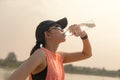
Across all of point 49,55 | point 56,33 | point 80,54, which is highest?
point 56,33

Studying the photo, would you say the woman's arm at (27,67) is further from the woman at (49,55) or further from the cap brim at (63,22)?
the cap brim at (63,22)

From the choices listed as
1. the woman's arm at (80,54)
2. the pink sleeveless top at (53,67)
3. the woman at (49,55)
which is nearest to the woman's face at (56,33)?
the woman at (49,55)

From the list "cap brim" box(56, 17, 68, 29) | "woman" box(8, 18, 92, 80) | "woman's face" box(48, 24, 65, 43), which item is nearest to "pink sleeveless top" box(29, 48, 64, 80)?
"woman" box(8, 18, 92, 80)

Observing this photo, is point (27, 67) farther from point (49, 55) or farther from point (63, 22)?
point (63, 22)

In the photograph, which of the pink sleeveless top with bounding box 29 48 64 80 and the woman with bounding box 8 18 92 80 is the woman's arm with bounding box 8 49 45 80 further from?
the pink sleeveless top with bounding box 29 48 64 80

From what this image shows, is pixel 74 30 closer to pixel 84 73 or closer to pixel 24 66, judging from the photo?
pixel 24 66

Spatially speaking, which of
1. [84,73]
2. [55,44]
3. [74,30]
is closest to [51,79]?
[55,44]

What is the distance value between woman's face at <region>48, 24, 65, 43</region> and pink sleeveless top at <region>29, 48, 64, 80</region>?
102 millimetres

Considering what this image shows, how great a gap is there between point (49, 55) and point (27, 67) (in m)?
0.33

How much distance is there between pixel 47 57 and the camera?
8.64ft

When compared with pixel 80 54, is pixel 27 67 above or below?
above

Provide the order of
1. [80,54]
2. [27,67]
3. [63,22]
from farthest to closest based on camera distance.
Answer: [80,54] → [63,22] → [27,67]

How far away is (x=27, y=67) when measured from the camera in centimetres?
236

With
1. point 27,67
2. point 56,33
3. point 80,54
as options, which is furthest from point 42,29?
point 27,67
